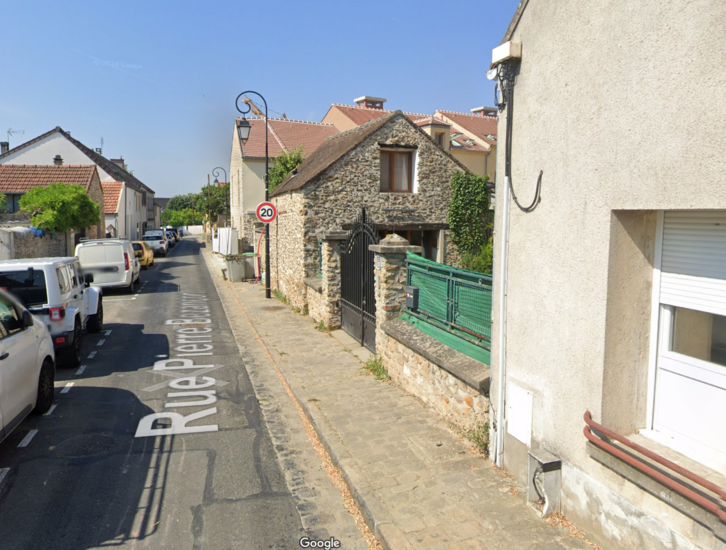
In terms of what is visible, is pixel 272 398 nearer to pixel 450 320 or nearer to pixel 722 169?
pixel 450 320

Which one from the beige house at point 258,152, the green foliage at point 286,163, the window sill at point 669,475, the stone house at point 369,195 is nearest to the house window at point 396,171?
the stone house at point 369,195

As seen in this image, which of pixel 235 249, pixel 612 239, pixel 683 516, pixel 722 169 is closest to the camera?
pixel 722 169

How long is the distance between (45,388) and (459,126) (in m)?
32.9

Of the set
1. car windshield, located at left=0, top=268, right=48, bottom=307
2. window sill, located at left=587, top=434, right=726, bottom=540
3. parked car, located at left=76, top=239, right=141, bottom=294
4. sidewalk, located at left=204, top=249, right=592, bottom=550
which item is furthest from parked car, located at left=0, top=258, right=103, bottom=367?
parked car, located at left=76, top=239, right=141, bottom=294

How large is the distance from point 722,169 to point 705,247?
0.61 m

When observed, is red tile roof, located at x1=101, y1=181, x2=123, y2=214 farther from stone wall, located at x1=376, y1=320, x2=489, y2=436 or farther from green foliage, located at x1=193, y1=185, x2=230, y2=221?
stone wall, located at x1=376, y1=320, x2=489, y2=436

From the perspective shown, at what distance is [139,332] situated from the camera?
492 inches

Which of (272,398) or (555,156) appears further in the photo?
(272,398)

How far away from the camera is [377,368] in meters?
8.67

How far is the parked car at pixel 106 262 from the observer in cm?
1853

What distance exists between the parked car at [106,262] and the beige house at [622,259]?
17.0 meters

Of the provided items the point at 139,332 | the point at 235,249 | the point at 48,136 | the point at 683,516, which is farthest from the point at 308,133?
the point at 683,516

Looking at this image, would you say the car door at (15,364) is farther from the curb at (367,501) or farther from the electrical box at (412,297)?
the electrical box at (412,297)

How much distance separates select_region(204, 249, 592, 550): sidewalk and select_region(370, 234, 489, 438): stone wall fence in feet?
0.79
